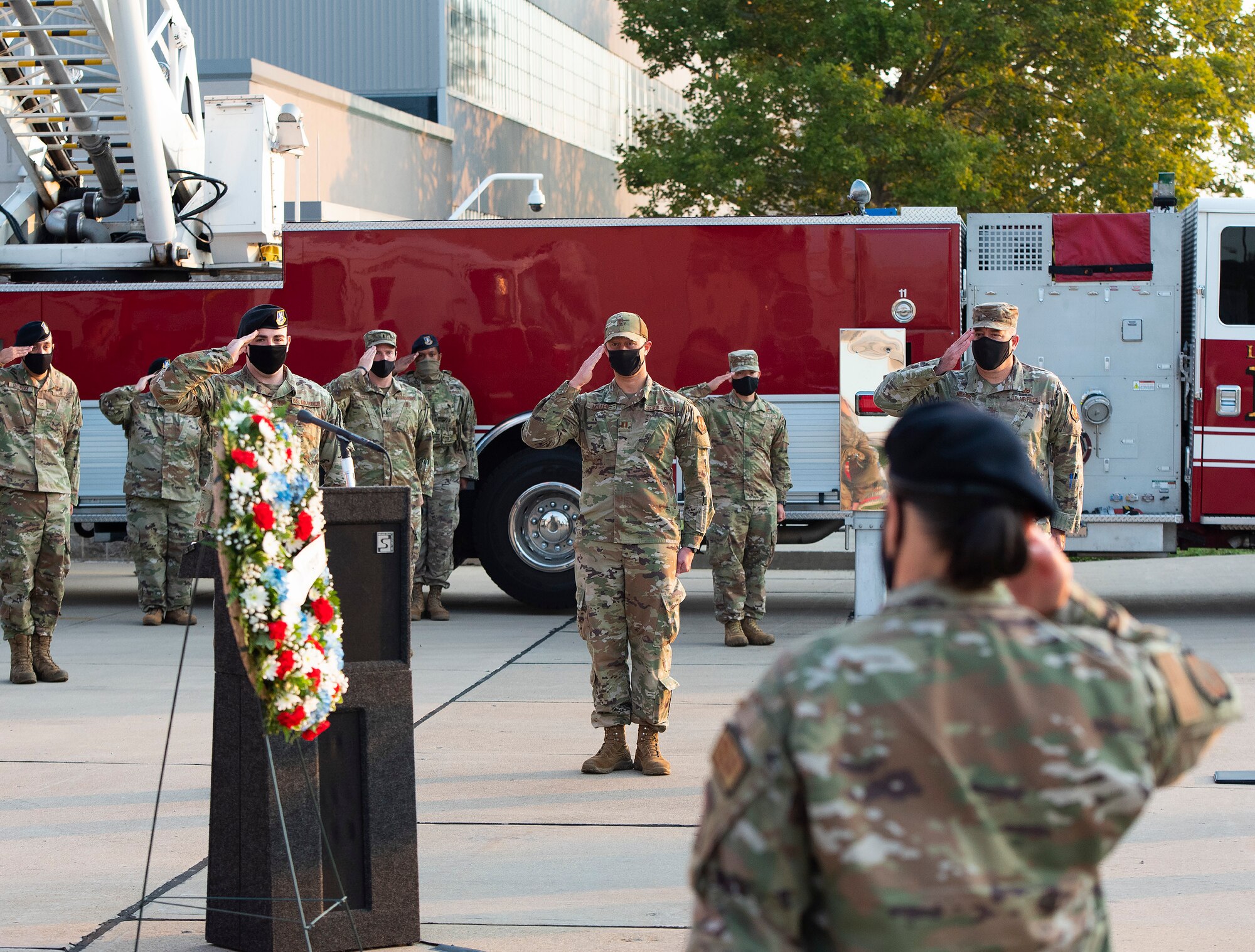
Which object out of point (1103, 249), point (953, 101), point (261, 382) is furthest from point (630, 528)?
point (953, 101)

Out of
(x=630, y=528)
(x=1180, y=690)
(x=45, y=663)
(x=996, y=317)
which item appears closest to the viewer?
(x=1180, y=690)

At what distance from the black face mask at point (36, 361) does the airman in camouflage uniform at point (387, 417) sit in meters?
2.29

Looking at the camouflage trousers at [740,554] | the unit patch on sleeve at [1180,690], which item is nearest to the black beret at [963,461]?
the unit patch on sleeve at [1180,690]

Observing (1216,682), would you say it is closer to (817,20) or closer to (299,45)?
(817,20)

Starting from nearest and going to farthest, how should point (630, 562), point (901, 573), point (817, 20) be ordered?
point (901, 573), point (630, 562), point (817, 20)

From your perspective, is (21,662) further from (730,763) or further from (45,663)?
(730,763)

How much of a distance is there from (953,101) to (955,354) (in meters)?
14.9

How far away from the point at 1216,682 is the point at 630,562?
193 inches

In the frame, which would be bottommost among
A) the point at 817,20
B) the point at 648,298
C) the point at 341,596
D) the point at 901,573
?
the point at 341,596

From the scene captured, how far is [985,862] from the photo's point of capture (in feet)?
5.75

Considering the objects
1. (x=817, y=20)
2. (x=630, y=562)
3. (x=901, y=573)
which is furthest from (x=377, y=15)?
(x=901, y=573)

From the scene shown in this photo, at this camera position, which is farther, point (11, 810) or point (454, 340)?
point (454, 340)

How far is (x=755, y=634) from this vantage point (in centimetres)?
1071

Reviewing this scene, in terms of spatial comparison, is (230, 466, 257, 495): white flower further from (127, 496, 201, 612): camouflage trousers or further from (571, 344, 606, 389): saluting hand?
(127, 496, 201, 612): camouflage trousers
